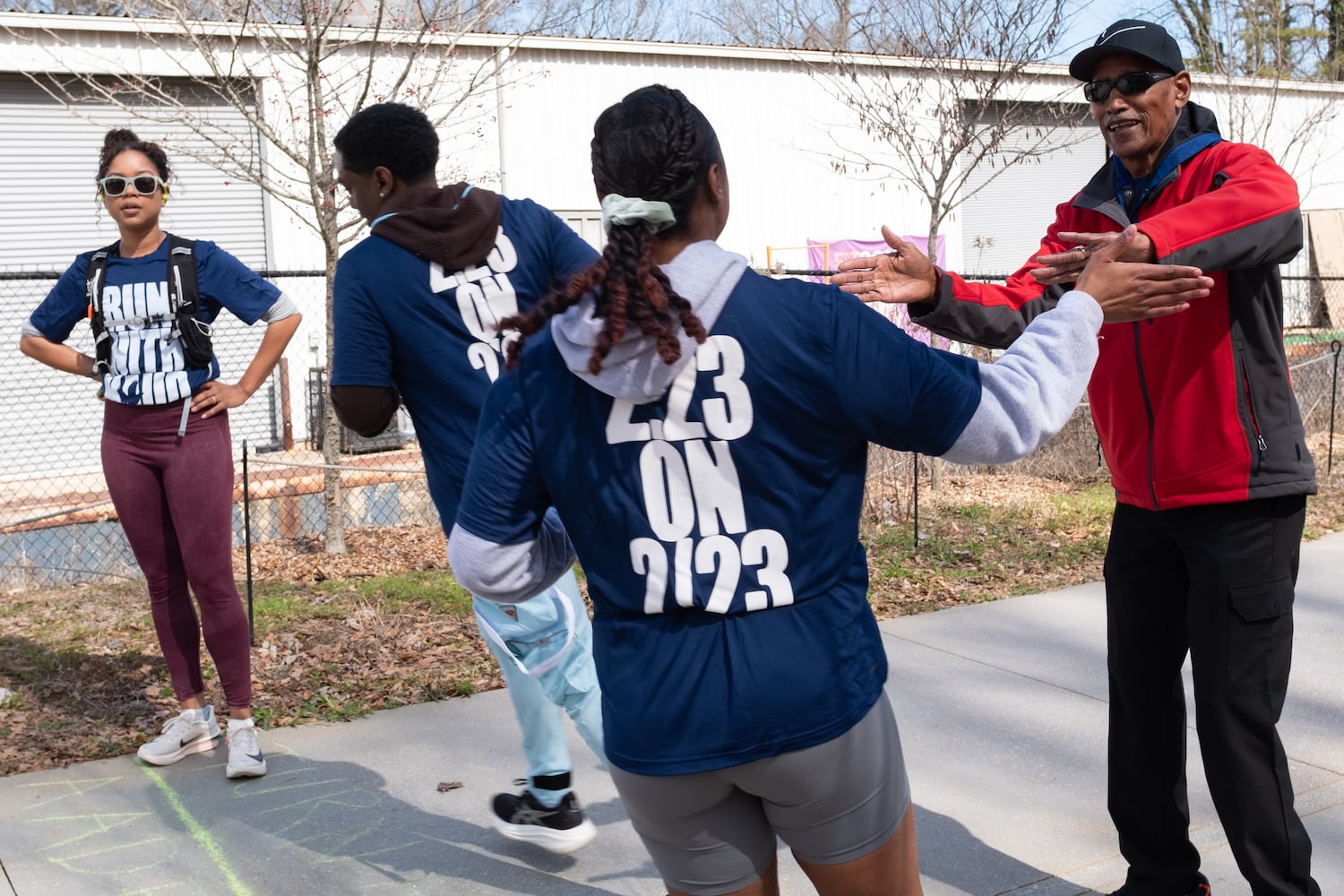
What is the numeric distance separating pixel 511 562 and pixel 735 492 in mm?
407

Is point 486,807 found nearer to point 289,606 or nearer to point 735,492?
point 735,492

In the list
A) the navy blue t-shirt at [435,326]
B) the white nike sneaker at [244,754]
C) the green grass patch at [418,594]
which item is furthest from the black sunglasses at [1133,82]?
the green grass patch at [418,594]

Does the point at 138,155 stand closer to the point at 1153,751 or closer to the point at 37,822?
the point at 37,822

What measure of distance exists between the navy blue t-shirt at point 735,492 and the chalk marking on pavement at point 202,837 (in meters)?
2.06

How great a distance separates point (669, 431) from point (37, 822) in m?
3.12

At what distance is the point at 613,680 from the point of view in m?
1.97

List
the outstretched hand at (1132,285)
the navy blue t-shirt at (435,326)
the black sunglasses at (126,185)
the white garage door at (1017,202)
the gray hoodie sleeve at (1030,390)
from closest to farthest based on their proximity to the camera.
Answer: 1. the gray hoodie sleeve at (1030,390)
2. the outstretched hand at (1132,285)
3. the navy blue t-shirt at (435,326)
4. the black sunglasses at (126,185)
5. the white garage door at (1017,202)

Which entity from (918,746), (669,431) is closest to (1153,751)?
(918,746)

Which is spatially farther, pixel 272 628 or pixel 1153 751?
pixel 272 628

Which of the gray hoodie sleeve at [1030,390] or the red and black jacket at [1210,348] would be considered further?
the red and black jacket at [1210,348]

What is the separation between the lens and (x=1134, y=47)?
9.33ft

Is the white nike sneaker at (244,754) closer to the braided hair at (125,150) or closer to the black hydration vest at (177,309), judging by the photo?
the black hydration vest at (177,309)

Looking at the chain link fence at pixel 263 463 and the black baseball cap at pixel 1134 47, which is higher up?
the black baseball cap at pixel 1134 47

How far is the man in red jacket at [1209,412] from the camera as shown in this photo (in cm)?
278
